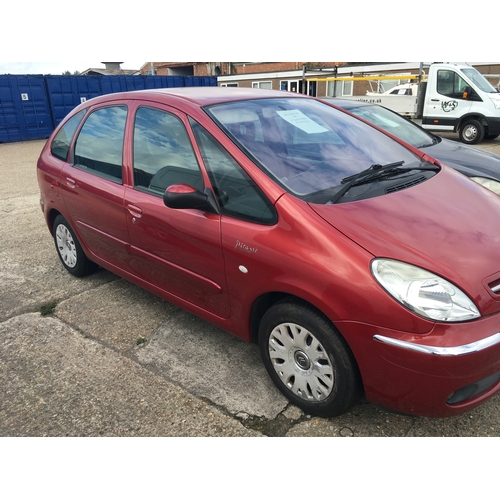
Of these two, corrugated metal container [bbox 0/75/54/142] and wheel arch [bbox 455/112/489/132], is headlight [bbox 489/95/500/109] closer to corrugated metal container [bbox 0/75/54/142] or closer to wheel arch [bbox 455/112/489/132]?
wheel arch [bbox 455/112/489/132]

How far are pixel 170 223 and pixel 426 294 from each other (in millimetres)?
1594

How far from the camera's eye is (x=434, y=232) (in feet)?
7.18

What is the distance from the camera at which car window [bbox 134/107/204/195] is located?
2775 mm

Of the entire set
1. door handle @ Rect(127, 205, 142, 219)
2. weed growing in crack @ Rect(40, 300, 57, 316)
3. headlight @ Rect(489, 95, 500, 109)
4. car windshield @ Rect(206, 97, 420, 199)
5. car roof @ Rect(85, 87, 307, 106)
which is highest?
car roof @ Rect(85, 87, 307, 106)

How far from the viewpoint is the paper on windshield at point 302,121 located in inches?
116

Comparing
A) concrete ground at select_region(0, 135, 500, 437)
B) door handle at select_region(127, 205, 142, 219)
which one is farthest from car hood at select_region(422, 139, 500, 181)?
door handle at select_region(127, 205, 142, 219)

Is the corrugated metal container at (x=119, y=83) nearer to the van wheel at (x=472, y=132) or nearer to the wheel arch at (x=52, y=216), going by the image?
the van wheel at (x=472, y=132)

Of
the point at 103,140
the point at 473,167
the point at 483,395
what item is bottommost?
the point at 483,395

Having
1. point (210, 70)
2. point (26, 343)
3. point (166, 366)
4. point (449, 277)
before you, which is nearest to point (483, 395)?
point (449, 277)

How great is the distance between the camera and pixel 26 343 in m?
3.28

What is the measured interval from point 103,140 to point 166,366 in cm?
185

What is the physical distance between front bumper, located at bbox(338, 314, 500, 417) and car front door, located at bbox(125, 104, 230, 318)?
0.96 metres

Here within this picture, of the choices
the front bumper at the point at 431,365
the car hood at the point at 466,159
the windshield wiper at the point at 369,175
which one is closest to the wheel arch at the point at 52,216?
the windshield wiper at the point at 369,175

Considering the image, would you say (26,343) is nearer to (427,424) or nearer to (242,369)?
(242,369)
